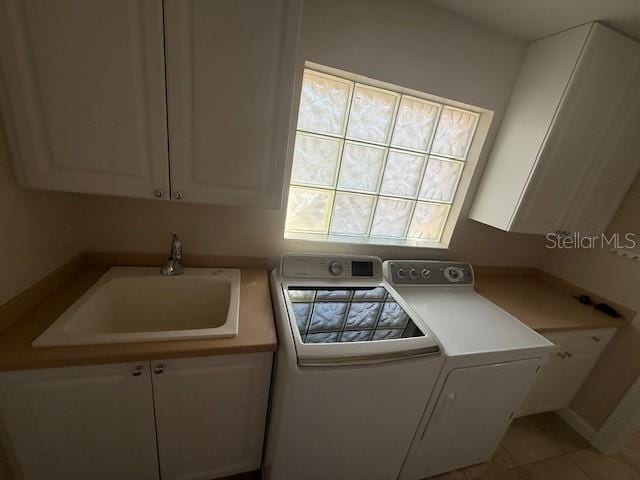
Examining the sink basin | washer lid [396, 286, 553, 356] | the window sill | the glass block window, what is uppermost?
the glass block window

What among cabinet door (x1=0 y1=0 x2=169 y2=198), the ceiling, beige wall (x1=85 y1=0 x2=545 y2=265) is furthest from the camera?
beige wall (x1=85 y1=0 x2=545 y2=265)

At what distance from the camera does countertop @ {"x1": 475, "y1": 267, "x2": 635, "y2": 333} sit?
4.66 ft

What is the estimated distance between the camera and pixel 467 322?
1.26 m

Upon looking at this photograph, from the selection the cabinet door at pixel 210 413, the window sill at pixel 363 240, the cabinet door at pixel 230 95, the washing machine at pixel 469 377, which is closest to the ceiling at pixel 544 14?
the cabinet door at pixel 230 95

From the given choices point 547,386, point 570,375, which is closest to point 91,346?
point 547,386

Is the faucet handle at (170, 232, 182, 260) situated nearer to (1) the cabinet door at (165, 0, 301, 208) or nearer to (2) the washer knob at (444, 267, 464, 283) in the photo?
(1) the cabinet door at (165, 0, 301, 208)

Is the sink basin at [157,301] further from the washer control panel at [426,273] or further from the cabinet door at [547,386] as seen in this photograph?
the cabinet door at [547,386]

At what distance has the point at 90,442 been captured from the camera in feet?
3.01

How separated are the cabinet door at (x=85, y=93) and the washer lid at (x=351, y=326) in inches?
31.6

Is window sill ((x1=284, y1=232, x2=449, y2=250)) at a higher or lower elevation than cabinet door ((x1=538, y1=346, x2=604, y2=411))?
higher

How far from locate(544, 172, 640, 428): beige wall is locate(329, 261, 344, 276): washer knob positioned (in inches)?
71.3

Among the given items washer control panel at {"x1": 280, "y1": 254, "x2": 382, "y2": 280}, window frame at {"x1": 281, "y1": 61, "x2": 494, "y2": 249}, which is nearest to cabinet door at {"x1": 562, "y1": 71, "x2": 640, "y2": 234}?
window frame at {"x1": 281, "y1": 61, "x2": 494, "y2": 249}

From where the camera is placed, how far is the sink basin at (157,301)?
42.0 inches

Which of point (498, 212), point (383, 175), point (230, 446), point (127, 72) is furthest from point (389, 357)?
point (127, 72)
